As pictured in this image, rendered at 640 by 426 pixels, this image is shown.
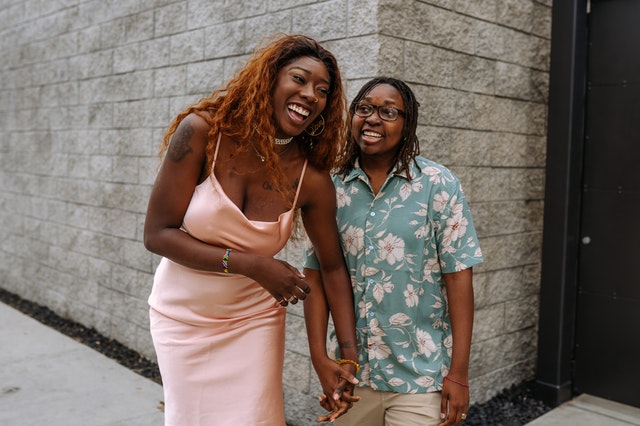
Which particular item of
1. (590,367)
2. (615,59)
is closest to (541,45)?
(615,59)

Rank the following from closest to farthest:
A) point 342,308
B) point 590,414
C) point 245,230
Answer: point 245,230 < point 342,308 < point 590,414

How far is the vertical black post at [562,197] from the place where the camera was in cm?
443

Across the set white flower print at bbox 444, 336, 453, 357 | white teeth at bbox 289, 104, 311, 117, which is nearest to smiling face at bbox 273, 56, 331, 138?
white teeth at bbox 289, 104, 311, 117

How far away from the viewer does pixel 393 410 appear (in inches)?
91.0

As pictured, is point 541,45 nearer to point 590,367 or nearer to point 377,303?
point 590,367

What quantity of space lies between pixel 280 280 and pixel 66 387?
3.17 meters

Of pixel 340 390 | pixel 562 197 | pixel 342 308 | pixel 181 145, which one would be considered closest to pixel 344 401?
pixel 340 390

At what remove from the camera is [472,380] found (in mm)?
4301

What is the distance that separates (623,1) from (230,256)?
3.46 metres

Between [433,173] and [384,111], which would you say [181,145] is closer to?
[384,111]

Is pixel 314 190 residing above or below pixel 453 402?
above

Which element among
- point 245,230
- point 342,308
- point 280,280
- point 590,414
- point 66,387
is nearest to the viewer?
point 280,280

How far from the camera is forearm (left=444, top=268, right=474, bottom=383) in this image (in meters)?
2.21

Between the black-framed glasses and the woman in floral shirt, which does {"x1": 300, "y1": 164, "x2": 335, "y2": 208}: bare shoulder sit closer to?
the woman in floral shirt
